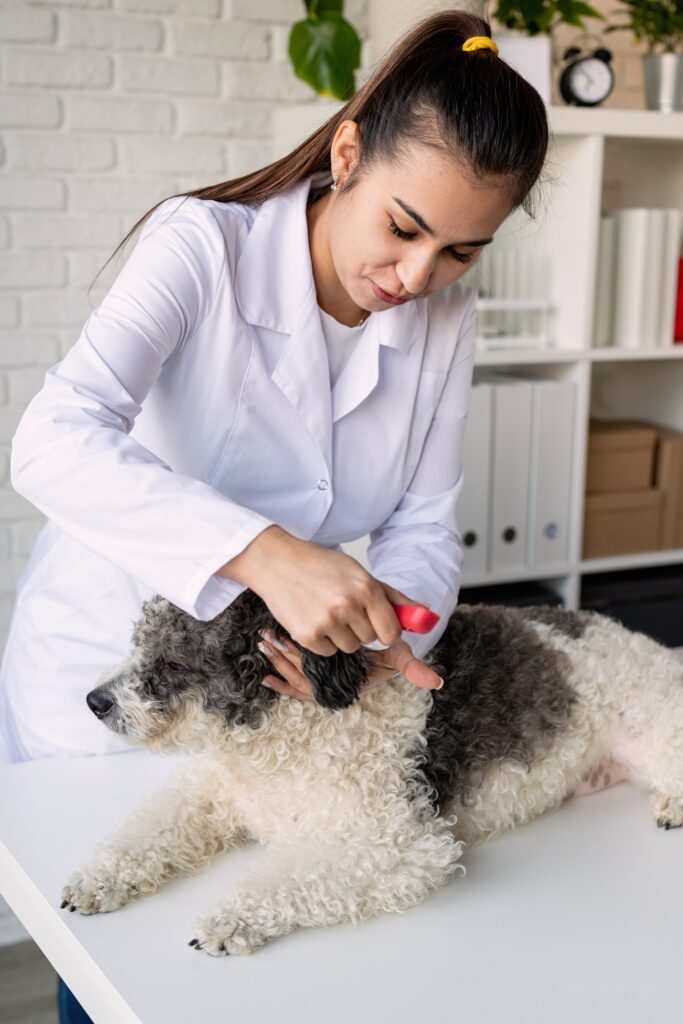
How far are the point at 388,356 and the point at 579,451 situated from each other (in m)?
1.33

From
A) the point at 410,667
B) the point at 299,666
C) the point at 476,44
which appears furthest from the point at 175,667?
the point at 476,44

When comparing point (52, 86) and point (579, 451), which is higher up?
point (52, 86)

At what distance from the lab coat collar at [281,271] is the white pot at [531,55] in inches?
45.4

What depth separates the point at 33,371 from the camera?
8.05 feet

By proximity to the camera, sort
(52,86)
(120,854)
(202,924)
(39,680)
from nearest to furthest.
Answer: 1. (202,924)
2. (120,854)
3. (39,680)
4. (52,86)

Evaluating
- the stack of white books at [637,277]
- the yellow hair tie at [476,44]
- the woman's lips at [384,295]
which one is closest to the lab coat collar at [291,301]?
the woman's lips at [384,295]

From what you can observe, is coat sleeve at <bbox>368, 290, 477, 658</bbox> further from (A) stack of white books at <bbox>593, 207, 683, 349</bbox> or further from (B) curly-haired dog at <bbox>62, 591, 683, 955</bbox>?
(A) stack of white books at <bbox>593, 207, 683, 349</bbox>

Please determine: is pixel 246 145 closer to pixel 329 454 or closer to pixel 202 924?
pixel 329 454

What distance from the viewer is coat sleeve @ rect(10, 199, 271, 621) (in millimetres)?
1008

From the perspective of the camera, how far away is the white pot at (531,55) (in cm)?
229

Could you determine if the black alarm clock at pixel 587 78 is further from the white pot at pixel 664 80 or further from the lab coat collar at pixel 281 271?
the lab coat collar at pixel 281 271

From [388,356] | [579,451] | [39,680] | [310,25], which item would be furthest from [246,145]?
[39,680]

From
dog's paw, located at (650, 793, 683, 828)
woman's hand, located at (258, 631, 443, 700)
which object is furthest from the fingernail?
dog's paw, located at (650, 793, 683, 828)

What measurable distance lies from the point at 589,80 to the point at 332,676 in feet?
6.34
